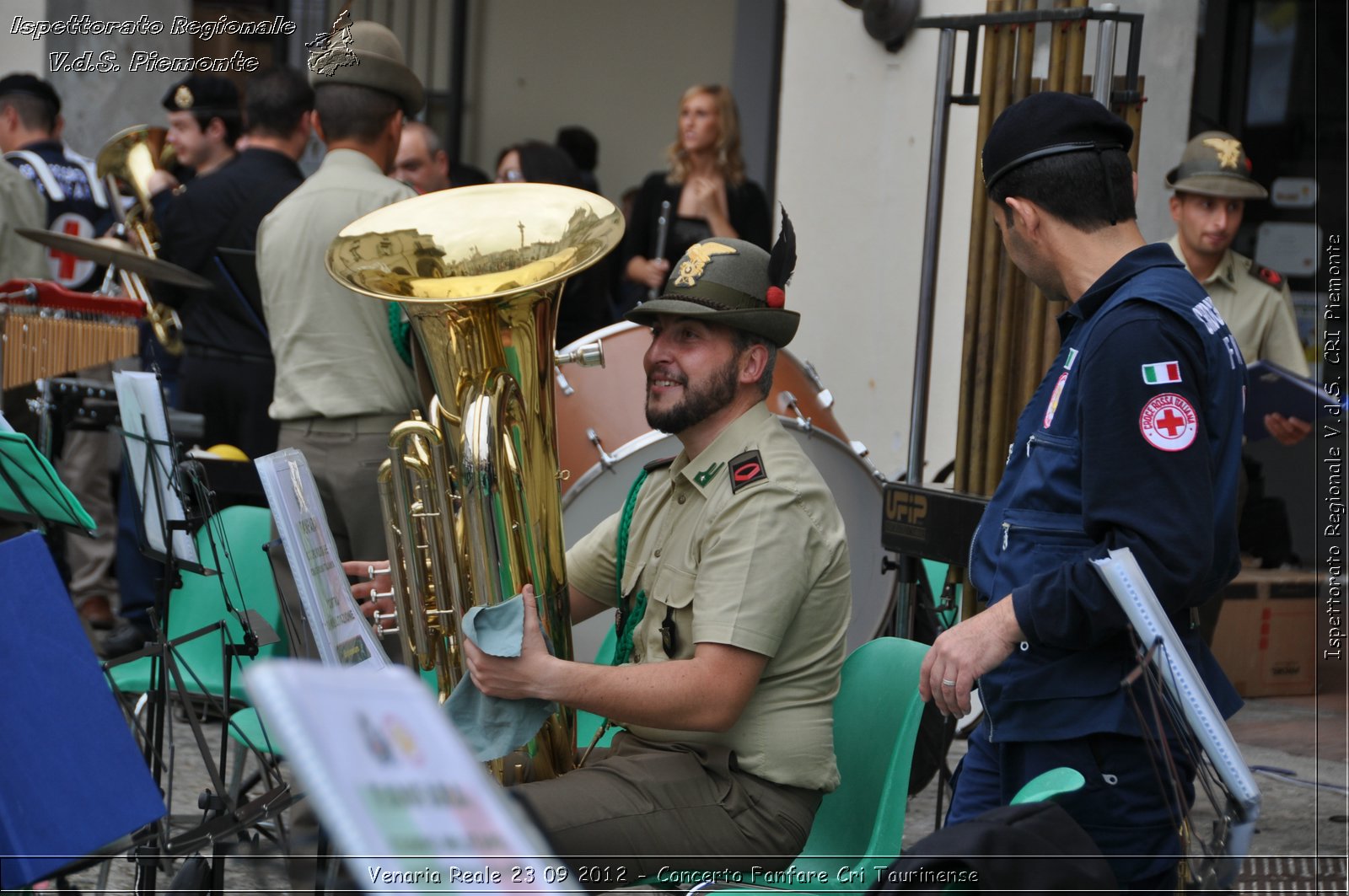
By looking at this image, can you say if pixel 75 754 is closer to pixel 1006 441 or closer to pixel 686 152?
pixel 1006 441

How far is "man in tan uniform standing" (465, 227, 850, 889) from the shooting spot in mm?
2463

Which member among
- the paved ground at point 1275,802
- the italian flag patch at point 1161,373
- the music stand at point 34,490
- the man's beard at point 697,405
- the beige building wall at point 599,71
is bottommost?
the paved ground at point 1275,802

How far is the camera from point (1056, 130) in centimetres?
220

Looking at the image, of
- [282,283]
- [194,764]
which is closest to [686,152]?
[282,283]

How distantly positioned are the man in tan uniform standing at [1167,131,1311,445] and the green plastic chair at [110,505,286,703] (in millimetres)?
3004

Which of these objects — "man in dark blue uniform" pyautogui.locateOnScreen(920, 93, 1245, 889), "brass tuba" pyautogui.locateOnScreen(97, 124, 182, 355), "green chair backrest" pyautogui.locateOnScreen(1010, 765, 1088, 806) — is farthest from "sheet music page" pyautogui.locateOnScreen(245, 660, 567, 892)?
"brass tuba" pyautogui.locateOnScreen(97, 124, 182, 355)

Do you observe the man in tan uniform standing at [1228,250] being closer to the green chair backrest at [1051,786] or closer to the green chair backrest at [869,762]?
the green chair backrest at [869,762]

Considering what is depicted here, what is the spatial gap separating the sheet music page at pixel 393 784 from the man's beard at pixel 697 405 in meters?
1.76

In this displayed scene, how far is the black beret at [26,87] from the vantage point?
6.37 metres

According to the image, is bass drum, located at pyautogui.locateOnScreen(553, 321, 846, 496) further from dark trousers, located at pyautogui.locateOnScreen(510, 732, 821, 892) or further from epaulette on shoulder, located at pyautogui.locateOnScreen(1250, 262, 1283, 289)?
epaulette on shoulder, located at pyautogui.locateOnScreen(1250, 262, 1283, 289)

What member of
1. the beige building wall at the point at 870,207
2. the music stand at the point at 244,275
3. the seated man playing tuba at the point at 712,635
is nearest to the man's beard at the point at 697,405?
the seated man playing tuba at the point at 712,635

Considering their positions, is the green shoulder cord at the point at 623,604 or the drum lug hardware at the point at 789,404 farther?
the drum lug hardware at the point at 789,404

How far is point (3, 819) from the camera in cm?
223

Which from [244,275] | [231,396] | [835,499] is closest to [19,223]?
[231,396]
